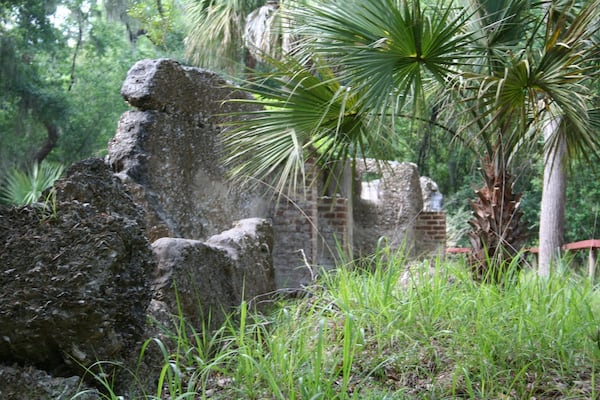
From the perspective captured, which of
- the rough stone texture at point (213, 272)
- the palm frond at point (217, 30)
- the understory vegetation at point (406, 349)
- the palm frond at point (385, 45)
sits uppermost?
the palm frond at point (217, 30)

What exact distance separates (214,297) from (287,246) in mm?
3857

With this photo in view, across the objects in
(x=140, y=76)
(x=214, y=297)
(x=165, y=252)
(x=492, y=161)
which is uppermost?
(x=140, y=76)

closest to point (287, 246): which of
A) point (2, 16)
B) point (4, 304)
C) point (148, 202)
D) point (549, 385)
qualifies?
point (148, 202)

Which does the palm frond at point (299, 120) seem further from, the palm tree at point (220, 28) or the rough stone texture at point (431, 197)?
the rough stone texture at point (431, 197)

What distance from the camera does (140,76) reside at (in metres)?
Answer: 6.57

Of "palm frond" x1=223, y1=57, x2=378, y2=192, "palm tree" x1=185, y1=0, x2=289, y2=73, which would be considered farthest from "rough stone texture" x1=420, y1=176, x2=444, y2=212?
"palm frond" x1=223, y1=57, x2=378, y2=192

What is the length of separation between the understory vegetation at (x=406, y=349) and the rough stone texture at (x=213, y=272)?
0.60ft

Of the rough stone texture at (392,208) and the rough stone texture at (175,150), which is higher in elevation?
the rough stone texture at (175,150)

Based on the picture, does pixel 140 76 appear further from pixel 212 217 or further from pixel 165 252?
pixel 165 252

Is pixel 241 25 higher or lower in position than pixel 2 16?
lower

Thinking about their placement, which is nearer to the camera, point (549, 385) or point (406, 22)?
point (549, 385)

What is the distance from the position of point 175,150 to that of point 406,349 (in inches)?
136

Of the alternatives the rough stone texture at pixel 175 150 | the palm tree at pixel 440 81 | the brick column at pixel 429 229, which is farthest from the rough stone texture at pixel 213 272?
the brick column at pixel 429 229

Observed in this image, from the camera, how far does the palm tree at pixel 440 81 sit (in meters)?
4.73
